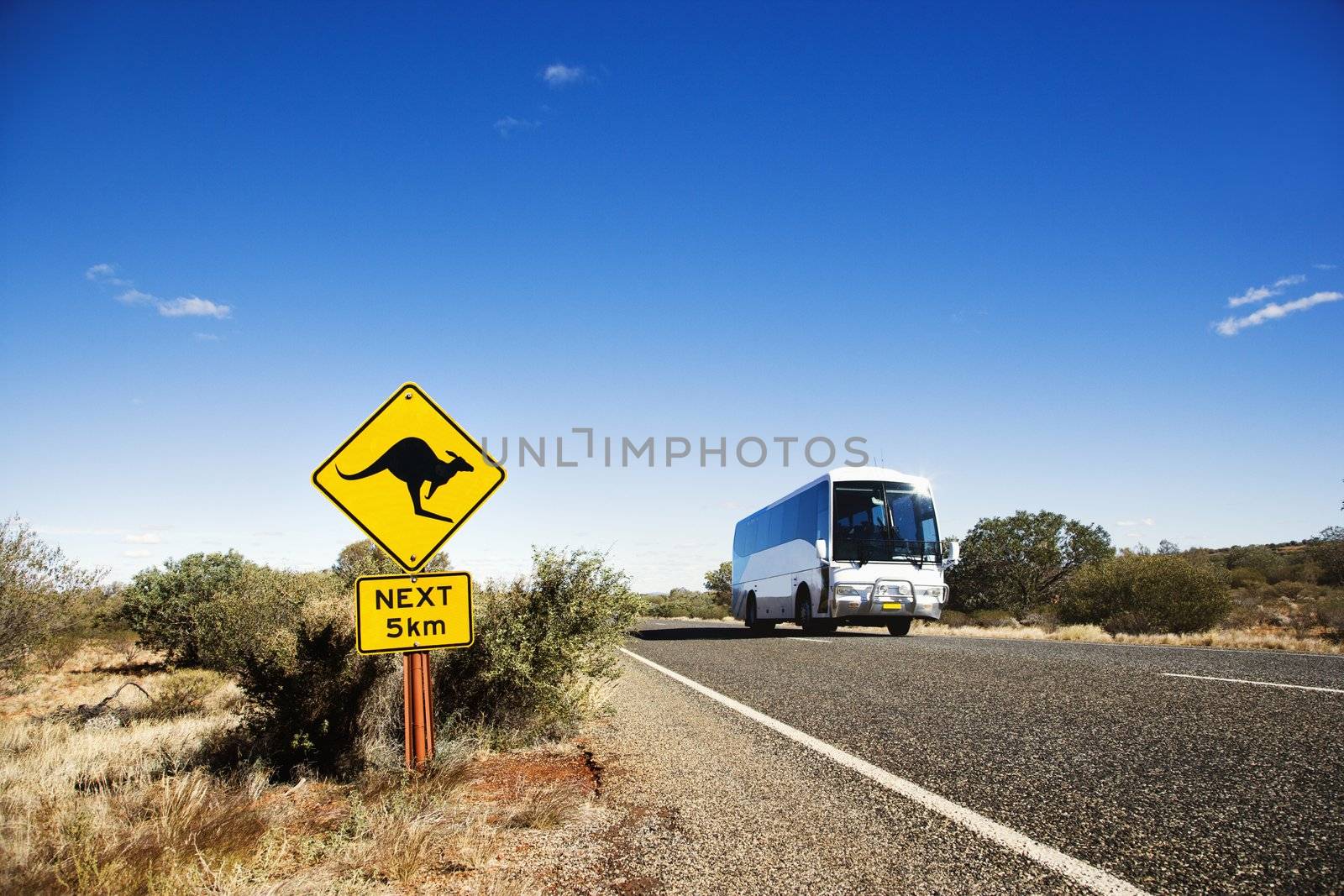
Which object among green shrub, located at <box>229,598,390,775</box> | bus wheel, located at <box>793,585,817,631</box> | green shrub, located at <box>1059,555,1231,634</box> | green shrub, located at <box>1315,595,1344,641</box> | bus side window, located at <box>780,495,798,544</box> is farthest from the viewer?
green shrub, located at <box>1059,555,1231,634</box>

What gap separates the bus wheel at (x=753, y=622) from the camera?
73.6 feet

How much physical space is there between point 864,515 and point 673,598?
49.9 m

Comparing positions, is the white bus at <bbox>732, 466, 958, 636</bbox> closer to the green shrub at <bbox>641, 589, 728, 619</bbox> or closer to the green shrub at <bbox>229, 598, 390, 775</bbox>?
the green shrub at <bbox>229, 598, 390, 775</bbox>

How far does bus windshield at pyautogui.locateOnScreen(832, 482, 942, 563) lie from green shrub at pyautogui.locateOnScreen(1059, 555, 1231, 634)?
41.5ft

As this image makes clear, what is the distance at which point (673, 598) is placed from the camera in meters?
65.5

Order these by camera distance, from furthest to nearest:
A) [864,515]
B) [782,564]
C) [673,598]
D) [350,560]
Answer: [673,598]
[782,564]
[864,515]
[350,560]

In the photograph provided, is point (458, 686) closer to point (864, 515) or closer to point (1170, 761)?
point (1170, 761)

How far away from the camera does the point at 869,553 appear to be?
1692 centimetres

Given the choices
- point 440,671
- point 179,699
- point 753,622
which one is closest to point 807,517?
point 753,622

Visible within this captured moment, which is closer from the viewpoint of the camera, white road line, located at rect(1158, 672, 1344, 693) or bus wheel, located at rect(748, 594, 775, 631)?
white road line, located at rect(1158, 672, 1344, 693)

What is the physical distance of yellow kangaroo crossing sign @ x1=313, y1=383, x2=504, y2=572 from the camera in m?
4.46

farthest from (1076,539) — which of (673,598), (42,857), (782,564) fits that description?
(42,857)

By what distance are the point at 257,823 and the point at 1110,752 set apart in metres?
4.80

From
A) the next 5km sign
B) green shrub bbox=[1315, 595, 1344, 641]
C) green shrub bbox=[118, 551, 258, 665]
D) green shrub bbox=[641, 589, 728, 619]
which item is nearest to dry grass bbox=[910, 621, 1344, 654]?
green shrub bbox=[1315, 595, 1344, 641]
